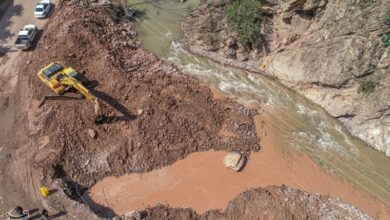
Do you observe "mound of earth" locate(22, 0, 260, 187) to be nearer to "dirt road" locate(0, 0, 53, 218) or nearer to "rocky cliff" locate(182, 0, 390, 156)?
"dirt road" locate(0, 0, 53, 218)

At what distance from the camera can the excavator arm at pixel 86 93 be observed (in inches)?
1052

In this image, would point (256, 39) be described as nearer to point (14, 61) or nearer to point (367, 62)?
point (367, 62)

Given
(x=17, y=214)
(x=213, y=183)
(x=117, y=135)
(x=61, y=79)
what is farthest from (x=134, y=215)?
(x=61, y=79)

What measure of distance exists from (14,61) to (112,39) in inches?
347

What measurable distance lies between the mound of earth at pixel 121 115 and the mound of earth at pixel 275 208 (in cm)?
362

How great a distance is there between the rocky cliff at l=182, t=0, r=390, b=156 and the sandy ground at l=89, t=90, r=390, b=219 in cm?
553

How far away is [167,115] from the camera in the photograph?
28.8 metres

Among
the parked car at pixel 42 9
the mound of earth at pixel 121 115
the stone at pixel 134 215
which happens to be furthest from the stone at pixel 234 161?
the parked car at pixel 42 9

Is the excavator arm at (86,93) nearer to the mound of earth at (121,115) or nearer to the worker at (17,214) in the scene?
the mound of earth at (121,115)

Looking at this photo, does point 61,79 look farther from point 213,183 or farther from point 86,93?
point 213,183

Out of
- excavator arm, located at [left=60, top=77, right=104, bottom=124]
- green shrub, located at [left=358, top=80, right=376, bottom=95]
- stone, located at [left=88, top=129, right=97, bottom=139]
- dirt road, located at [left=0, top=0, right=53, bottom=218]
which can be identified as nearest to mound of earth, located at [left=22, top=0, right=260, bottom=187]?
stone, located at [left=88, top=129, right=97, bottom=139]

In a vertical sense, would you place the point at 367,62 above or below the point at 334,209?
above

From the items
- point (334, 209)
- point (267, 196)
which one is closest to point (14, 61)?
point (267, 196)

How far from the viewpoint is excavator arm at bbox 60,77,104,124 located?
2672cm
